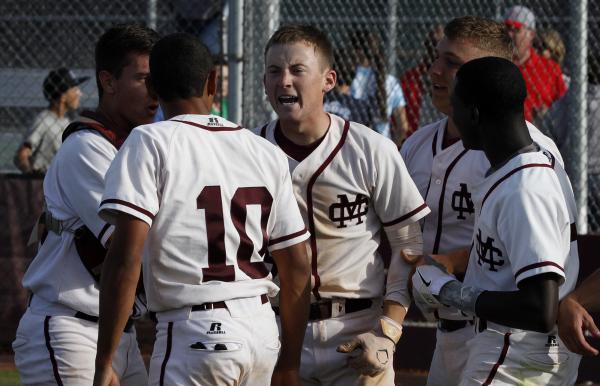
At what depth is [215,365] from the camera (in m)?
3.65

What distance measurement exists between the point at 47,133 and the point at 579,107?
4.11 metres

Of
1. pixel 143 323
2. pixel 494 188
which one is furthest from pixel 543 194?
pixel 143 323

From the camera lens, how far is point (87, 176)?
13.7 ft

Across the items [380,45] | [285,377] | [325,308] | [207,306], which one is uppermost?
[380,45]

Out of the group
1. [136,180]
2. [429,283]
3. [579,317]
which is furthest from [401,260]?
[136,180]

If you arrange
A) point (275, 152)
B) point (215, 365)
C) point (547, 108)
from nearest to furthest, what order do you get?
point (215, 365), point (275, 152), point (547, 108)

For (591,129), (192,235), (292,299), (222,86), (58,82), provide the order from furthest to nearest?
(58,82) → (591,129) → (222,86) → (292,299) → (192,235)

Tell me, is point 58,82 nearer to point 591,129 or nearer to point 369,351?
point 591,129

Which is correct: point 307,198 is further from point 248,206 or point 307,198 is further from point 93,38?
point 93,38

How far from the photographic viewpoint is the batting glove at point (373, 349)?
4.27 m

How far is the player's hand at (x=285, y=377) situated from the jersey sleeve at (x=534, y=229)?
110cm

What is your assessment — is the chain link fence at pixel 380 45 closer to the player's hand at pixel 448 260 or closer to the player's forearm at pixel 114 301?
the player's hand at pixel 448 260

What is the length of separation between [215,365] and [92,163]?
3.35 ft

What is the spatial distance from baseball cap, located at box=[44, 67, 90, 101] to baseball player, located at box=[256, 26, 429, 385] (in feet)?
13.8
